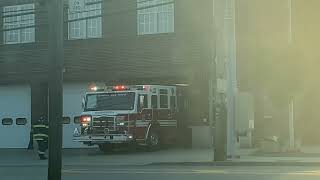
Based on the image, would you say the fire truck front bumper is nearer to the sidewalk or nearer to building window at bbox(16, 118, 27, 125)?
the sidewalk

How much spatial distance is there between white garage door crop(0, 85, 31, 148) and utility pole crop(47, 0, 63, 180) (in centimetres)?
2784

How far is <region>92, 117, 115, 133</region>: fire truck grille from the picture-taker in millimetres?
25797

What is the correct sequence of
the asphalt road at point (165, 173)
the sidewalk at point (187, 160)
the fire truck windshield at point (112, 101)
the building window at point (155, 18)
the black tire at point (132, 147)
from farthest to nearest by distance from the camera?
the building window at point (155, 18) < the black tire at point (132, 147) < the fire truck windshield at point (112, 101) < the sidewalk at point (187, 160) < the asphalt road at point (165, 173)

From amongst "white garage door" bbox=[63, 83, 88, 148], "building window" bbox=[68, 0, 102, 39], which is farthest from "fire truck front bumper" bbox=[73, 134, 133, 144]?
"building window" bbox=[68, 0, 102, 39]

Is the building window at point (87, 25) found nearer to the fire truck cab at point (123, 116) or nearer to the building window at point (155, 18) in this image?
the building window at point (155, 18)

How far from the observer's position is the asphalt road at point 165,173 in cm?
1547

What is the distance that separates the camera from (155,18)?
31.5m

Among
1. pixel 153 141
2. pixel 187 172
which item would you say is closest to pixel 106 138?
pixel 153 141

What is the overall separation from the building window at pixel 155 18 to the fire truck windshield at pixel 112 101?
592cm

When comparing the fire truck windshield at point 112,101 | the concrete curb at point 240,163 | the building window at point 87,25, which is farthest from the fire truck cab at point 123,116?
the building window at point 87,25

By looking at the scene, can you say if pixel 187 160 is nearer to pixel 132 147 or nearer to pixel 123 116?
pixel 123 116

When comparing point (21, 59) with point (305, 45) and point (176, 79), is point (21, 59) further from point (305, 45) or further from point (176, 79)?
point (305, 45)

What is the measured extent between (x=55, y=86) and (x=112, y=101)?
19.6m

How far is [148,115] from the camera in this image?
86.3ft
